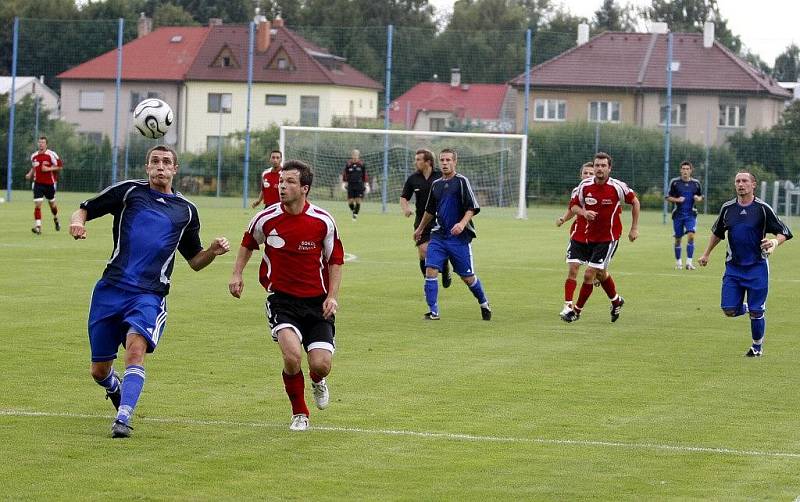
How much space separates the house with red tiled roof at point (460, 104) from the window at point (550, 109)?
3.88 ft

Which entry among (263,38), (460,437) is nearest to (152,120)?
(460,437)

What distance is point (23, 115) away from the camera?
4888cm

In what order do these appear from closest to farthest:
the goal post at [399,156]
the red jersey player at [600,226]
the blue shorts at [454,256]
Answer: the blue shorts at [454,256]
the red jersey player at [600,226]
the goal post at [399,156]

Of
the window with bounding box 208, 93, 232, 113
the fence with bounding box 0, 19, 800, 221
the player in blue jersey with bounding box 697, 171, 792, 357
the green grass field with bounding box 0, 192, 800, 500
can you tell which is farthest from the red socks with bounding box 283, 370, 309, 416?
the window with bounding box 208, 93, 232, 113

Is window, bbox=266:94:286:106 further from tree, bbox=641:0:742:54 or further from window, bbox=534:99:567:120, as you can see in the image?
tree, bbox=641:0:742:54

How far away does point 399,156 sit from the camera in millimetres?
44594

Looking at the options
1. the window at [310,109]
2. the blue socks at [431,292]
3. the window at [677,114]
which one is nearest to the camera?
the blue socks at [431,292]

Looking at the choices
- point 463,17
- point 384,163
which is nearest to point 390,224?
point 384,163

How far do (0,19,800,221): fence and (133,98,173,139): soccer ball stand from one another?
30.3m

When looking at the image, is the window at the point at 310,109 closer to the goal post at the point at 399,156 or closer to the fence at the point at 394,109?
the fence at the point at 394,109

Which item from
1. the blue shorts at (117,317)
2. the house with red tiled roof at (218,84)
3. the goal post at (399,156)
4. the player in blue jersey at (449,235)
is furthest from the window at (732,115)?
the blue shorts at (117,317)

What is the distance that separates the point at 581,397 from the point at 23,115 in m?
41.2

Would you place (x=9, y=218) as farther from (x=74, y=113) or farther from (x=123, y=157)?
(x=74, y=113)

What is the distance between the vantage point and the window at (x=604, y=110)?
52.2 metres
